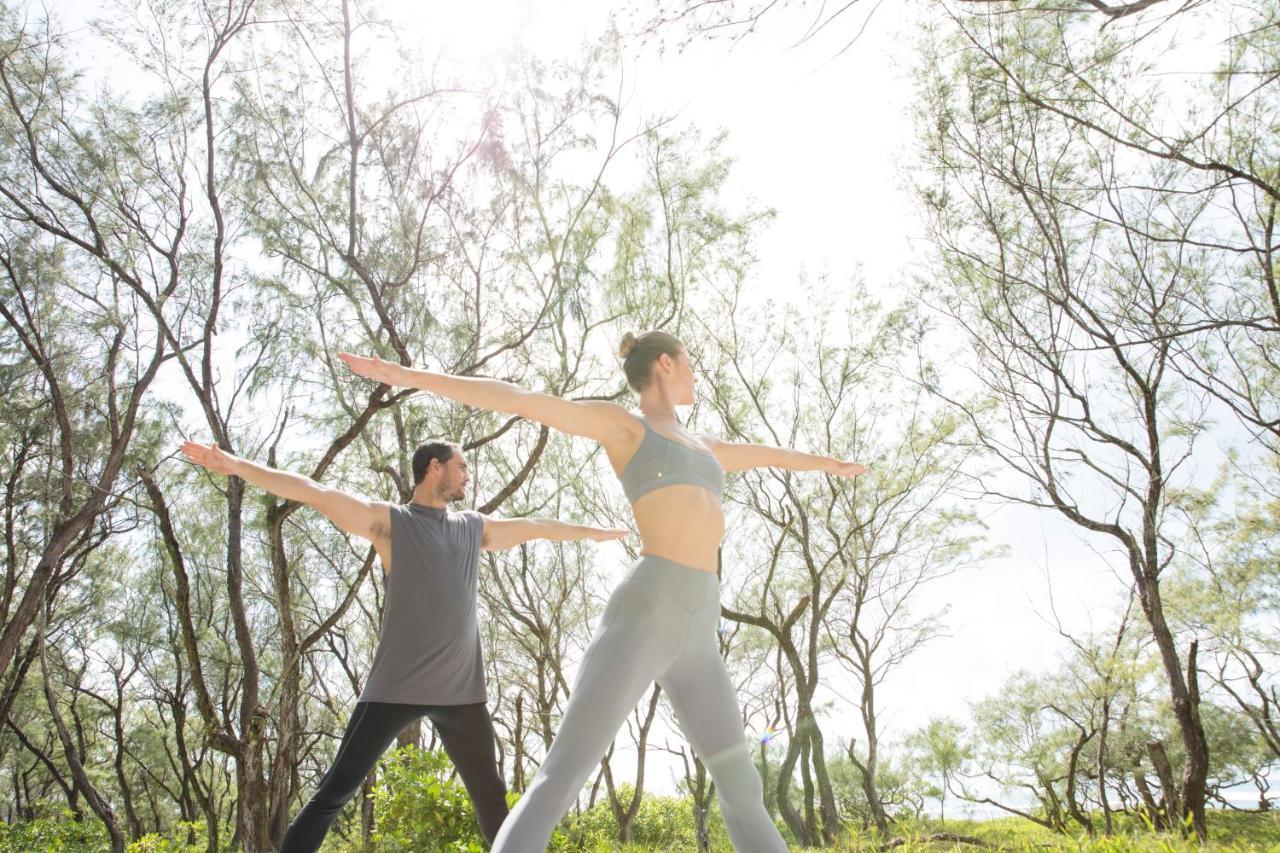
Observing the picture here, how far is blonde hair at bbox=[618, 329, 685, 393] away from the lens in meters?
2.69

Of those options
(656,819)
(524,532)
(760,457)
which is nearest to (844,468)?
(760,457)

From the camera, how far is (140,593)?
18156mm

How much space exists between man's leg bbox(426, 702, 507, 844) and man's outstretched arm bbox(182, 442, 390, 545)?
76 centimetres

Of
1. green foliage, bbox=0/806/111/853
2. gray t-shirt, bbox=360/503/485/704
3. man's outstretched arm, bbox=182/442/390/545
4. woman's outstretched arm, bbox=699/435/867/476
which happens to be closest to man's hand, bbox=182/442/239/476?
man's outstretched arm, bbox=182/442/390/545

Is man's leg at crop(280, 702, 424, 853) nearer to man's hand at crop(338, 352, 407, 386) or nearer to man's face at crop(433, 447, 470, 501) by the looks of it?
man's face at crop(433, 447, 470, 501)

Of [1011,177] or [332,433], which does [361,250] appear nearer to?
[332,433]

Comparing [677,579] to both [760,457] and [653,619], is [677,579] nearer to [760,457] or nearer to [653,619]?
[653,619]

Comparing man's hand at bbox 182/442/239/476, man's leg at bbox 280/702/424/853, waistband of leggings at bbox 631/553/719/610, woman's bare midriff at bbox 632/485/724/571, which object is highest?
man's hand at bbox 182/442/239/476

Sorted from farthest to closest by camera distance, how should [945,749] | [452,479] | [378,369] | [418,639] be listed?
1. [945,749]
2. [452,479]
3. [418,639]
4. [378,369]

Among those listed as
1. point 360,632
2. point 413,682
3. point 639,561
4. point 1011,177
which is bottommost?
point 413,682

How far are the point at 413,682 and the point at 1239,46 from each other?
875cm

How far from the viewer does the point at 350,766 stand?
9.37 ft

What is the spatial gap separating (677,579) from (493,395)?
77 cm

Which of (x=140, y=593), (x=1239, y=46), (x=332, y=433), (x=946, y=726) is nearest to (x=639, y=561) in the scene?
(x=1239, y=46)
